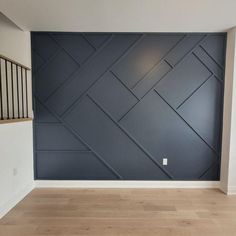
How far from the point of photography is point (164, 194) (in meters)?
3.10

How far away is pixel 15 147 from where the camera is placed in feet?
9.19

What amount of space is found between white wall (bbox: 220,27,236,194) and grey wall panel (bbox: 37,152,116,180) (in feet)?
5.92

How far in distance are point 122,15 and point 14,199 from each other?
9.37 feet

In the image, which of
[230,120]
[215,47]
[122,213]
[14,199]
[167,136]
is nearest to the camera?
[122,213]

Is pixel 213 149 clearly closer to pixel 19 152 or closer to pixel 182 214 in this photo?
pixel 182 214

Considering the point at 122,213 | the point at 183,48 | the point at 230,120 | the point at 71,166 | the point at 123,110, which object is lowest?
the point at 122,213

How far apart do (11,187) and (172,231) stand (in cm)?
212

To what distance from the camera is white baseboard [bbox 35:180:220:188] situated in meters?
3.33

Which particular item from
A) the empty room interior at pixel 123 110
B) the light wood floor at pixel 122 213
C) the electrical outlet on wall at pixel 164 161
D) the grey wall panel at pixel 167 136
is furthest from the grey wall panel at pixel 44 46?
the electrical outlet on wall at pixel 164 161

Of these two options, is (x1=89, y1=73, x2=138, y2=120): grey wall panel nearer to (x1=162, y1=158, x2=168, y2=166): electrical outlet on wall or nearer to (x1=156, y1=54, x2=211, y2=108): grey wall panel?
(x1=156, y1=54, x2=211, y2=108): grey wall panel

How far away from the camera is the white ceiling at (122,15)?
7.58 ft

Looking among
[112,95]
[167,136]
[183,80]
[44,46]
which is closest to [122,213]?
[167,136]

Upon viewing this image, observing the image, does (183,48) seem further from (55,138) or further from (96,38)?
(55,138)

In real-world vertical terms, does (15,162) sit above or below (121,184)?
above
